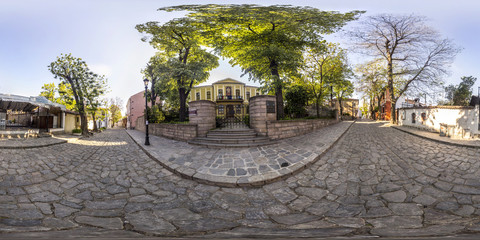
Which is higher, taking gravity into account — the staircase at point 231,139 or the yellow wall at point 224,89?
the yellow wall at point 224,89

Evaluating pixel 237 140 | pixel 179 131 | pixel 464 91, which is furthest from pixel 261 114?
pixel 464 91

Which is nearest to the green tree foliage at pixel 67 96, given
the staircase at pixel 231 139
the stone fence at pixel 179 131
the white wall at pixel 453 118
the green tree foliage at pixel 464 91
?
the stone fence at pixel 179 131

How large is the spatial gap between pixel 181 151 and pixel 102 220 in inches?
172

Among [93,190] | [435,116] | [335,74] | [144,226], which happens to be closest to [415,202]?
[144,226]

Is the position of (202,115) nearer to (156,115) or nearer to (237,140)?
(237,140)

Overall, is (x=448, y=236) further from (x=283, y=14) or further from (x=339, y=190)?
(x=283, y=14)

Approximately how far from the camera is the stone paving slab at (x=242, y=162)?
4.74 m

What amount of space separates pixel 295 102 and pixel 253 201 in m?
10.4

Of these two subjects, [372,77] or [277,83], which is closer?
[277,83]

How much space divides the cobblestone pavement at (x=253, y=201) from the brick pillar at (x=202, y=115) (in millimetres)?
3573

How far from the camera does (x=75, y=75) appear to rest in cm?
1606

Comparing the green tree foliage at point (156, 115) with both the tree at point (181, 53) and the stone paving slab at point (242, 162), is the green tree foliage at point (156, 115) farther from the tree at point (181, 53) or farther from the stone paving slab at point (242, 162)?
the stone paving slab at point (242, 162)

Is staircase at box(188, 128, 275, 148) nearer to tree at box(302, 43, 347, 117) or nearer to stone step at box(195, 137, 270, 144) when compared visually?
stone step at box(195, 137, 270, 144)

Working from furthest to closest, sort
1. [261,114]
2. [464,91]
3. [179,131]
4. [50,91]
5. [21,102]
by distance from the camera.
Result: [464,91], [50,91], [21,102], [179,131], [261,114]
